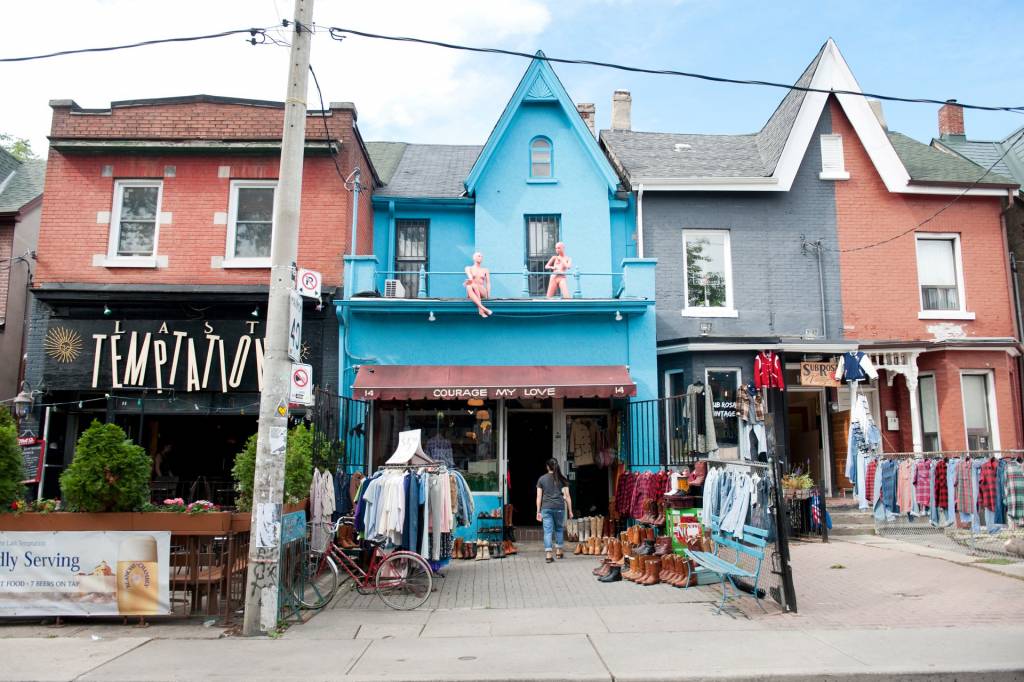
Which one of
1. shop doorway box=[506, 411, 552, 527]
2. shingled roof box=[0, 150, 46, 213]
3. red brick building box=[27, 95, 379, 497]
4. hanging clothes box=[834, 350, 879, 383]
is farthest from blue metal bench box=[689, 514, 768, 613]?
shingled roof box=[0, 150, 46, 213]

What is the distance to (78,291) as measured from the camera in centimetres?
1368

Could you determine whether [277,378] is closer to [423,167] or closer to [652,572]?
[652,572]

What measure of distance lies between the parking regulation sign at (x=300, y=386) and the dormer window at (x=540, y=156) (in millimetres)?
9360

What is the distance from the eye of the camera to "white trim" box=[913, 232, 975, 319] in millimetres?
16422

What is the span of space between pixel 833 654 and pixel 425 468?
5910mm

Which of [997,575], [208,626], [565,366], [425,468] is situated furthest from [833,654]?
[565,366]

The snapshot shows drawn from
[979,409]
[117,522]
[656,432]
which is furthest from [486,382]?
[979,409]

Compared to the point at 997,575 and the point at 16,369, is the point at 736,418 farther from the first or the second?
the point at 16,369

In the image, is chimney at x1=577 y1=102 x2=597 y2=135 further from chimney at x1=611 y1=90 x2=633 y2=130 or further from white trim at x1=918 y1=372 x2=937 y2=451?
white trim at x1=918 y1=372 x2=937 y2=451

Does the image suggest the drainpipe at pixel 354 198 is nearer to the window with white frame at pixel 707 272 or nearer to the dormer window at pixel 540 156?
the dormer window at pixel 540 156

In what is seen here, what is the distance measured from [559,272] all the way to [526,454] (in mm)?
3937

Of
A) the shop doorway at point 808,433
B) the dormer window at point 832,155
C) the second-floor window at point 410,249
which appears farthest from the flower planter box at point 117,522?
the dormer window at point 832,155

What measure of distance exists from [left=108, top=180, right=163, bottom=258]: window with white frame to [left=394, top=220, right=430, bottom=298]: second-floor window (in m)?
4.98

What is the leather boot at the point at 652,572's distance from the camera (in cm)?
1034
